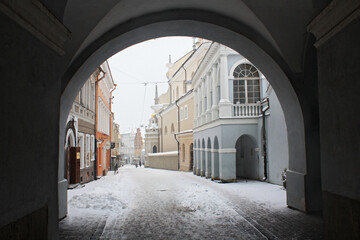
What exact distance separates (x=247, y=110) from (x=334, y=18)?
574 inches

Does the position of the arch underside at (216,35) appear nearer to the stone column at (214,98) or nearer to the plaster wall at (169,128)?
the stone column at (214,98)

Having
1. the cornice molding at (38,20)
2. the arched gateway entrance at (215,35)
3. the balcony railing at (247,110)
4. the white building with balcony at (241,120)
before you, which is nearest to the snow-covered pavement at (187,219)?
the arched gateway entrance at (215,35)

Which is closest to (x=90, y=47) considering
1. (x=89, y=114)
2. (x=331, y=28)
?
(x=331, y=28)

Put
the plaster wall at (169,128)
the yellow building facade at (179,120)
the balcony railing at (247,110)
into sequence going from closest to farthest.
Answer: the balcony railing at (247,110)
the yellow building facade at (179,120)
the plaster wall at (169,128)

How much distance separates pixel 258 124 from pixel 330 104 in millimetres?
14076

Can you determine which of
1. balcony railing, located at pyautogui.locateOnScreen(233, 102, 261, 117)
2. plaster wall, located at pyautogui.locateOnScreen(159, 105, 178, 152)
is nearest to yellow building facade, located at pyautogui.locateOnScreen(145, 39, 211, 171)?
plaster wall, located at pyautogui.locateOnScreen(159, 105, 178, 152)

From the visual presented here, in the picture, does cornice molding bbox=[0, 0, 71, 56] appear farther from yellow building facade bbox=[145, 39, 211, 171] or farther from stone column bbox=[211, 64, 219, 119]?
yellow building facade bbox=[145, 39, 211, 171]

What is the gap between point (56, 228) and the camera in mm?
4832

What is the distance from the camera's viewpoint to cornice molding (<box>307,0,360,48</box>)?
3.56m

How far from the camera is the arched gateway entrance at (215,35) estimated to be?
8.03 metres

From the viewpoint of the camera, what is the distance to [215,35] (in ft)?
31.1

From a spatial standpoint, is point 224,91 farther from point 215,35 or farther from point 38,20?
point 38,20

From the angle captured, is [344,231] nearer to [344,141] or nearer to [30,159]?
[344,141]

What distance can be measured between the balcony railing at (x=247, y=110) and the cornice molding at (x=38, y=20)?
1428cm
